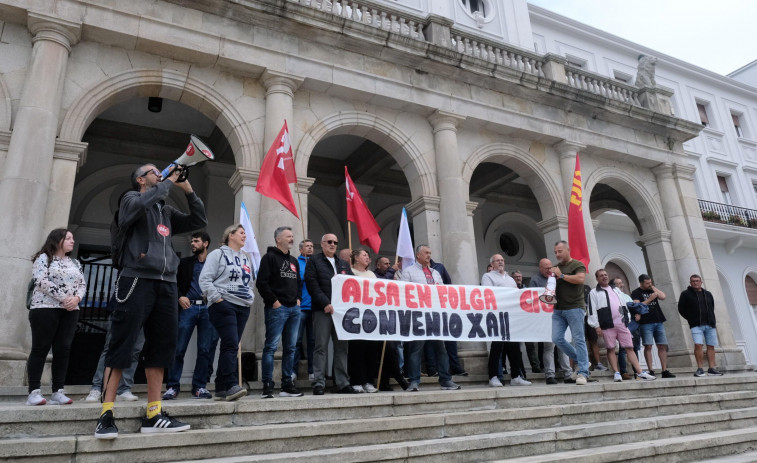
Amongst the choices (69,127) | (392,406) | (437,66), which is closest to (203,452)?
(392,406)

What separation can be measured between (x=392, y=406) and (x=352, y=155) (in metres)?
9.50

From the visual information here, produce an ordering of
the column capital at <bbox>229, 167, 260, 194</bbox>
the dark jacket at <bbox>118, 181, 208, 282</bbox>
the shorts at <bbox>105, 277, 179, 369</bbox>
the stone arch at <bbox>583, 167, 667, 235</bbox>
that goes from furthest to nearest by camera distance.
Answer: the stone arch at <bbox>583, 167, 667, 235</bbox> → the column capital at <bbox>229, 167, 260, 194</bbox> → the dark jacket at <bbox>118, 181, 208, 282</bbox> → the shorts at <bbox>105, 277, 179, 369</bbox>

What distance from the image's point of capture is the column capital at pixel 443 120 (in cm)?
1097

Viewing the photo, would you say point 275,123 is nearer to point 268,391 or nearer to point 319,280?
point 319,280

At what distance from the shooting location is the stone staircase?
3.78 meters

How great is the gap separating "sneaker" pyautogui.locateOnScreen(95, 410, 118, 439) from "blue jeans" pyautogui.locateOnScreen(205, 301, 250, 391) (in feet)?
4.74

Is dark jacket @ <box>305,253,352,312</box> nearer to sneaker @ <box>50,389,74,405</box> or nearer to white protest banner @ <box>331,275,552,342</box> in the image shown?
white protest banner @ <box>331,275,552,342</box>

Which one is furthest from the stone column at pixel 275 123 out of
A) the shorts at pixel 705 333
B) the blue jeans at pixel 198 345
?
the shorts at pixel 705 333

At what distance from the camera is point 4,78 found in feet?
24.8

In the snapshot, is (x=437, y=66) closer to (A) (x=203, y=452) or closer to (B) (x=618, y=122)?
(B) (x=618, y=122)

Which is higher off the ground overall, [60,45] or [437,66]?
[437,66]

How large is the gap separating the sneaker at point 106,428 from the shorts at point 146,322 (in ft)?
1.17

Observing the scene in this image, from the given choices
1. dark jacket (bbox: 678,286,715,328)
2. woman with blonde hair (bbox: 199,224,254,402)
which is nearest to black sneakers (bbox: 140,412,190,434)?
woman with blonde hair (bbox: 199,224,254,402)

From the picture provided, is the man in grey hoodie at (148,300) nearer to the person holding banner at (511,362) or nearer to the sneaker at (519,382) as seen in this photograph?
the person holding banner at (511,362)
